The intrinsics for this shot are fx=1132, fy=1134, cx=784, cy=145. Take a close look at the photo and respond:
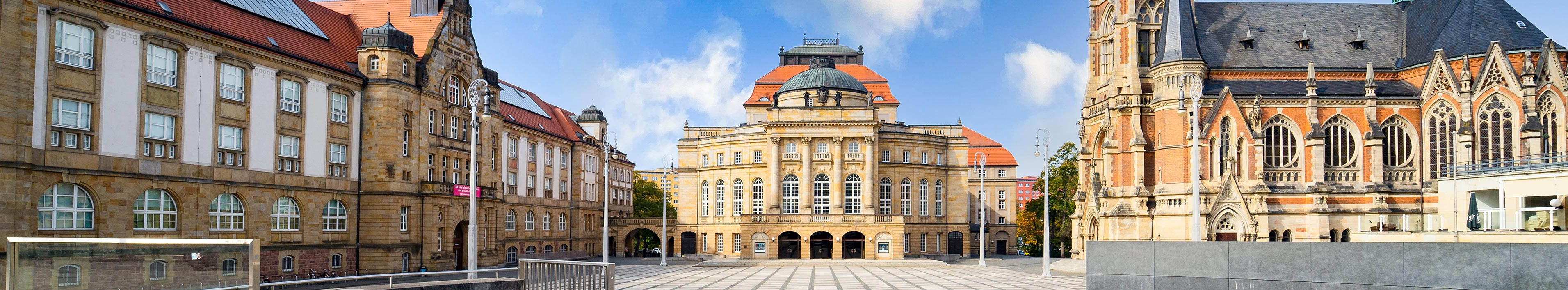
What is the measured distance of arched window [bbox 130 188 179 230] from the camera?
34.8 metres

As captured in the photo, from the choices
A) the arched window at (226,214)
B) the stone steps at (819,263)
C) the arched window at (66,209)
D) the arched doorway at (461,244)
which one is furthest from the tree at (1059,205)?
the arched window at (66,209)

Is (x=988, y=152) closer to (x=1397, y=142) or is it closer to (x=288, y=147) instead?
(x=1397, y=142)

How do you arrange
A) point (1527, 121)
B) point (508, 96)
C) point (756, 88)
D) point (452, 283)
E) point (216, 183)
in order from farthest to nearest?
point (756, 88) < point (508, 96) < point (1527, 121) < point (216, 183) < point (452, 283)

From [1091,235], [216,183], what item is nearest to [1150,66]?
[1091,235]

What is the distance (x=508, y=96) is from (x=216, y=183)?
34.5 m

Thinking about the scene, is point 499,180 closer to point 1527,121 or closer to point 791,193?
point 791,193

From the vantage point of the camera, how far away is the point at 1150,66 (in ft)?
198

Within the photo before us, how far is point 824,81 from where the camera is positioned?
81312mm

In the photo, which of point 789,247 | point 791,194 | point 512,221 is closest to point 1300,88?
point 789,247

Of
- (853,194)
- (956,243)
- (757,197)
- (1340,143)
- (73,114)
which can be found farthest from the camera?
(956,243)

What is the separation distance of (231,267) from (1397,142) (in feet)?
185

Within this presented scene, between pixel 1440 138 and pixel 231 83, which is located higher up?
pixel 231 83

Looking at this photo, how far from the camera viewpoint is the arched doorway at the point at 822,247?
77688 mm

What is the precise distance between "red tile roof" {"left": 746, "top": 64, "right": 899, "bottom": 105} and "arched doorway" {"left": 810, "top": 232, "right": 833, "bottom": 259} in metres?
15.6
